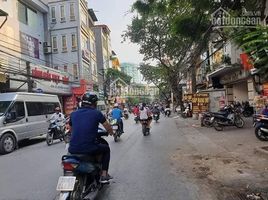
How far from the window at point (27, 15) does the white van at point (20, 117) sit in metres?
15.3

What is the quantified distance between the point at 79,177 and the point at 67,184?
422 millimetres

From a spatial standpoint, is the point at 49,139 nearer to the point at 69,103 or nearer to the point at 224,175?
the point at 224,175

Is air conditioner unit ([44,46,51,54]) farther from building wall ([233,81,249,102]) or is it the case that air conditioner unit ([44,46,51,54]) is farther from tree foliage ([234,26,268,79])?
tree foliage ([234,26,268,79])

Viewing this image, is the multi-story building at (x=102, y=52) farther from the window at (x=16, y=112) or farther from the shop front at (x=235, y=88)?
the window at (x=16, y=112)

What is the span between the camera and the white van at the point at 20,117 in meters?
15.1

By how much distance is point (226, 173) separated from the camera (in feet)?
27.1

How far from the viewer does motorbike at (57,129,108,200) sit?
16.5 ft

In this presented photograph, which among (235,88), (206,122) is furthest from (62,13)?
(206,122)

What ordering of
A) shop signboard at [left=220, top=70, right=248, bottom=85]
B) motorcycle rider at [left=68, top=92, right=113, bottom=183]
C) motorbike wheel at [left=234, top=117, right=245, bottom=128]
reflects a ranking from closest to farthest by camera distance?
motorcycle rider at [left=68, top=92, right=113, bottom=183] → motorbike wheel at [left=234, top=117, right=245, bottom=128] → shop signboard at [left=220, top=70, right=248, bottom=85]

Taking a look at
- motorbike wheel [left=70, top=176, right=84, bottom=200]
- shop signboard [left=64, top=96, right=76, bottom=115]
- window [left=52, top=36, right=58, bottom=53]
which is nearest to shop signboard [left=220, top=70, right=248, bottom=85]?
shop signboard [left=64, top=96, right=76, bottom=115]

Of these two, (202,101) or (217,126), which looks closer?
(217,126)

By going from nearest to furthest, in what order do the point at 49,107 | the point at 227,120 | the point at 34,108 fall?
the point at 34,108
the point at 227,120
the point at 49,107

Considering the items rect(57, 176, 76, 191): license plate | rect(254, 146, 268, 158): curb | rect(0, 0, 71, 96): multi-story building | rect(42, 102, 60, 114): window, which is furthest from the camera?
rect(0, 0, 71, 96): multi-story building

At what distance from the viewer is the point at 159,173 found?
8469mm
